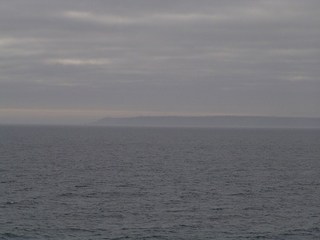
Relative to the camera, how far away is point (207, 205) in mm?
48438

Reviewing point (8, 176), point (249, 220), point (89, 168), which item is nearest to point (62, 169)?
point (89, 168)

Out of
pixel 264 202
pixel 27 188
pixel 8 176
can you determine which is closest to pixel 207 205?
pixel 264 202

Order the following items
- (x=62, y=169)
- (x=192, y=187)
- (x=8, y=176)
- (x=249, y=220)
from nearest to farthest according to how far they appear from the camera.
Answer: (x=249, y=220)
(x=192, y=187)
(x=8, y=176)
(x=62, y=169)

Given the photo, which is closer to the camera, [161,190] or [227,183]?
[161,190]

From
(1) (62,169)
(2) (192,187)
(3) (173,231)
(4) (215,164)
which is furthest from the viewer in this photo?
(4) (215,164)

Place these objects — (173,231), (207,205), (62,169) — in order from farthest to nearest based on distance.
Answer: (62,169), (207,205), (173,231)

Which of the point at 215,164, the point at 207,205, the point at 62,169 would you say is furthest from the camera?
the point at 215,164

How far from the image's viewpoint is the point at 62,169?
77500 mm

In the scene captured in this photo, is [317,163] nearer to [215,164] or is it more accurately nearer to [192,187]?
[215,164]

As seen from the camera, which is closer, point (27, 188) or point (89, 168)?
point (27, 188)

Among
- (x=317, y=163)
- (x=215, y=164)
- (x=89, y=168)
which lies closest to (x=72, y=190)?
(x=89, y=168)

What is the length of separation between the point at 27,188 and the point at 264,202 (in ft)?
80.4

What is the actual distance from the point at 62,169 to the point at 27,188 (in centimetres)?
2097

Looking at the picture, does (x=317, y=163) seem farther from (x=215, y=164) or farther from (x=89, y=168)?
(x=89, y=168)
